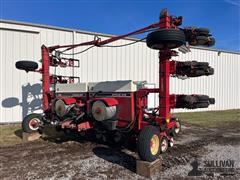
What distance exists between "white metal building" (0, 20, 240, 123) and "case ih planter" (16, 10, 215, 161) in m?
3.72

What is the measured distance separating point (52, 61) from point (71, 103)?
7.32 ft

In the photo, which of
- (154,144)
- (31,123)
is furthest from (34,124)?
(154,144)

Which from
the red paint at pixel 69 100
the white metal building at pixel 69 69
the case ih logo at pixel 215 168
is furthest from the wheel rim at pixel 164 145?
the white metal building at pixel 69 69

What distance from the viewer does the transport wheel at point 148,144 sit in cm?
400

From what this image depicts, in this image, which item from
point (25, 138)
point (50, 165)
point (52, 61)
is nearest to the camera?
point (50, 165)

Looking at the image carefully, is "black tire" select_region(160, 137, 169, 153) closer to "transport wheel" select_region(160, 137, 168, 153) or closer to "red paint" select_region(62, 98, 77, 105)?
"transport wheel" select_region(160, 137, 168, 153)

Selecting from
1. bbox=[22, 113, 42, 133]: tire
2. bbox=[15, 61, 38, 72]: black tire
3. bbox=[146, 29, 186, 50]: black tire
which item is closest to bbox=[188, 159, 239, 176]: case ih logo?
bbox=[146, 29, 186, 50]: black tire

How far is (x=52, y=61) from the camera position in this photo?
25.3 feet

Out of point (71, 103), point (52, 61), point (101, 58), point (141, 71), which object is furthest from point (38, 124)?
point (141, 71)

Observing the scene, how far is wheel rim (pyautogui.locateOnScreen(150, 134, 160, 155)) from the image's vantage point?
423 cm

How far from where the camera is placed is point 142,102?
536 centimetres

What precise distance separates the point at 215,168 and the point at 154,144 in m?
1.18

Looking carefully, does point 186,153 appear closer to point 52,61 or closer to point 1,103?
point 52,61

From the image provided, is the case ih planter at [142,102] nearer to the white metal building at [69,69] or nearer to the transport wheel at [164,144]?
the transport wheel at [164,144]
